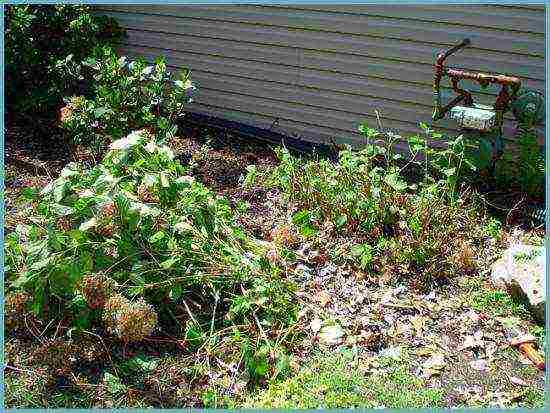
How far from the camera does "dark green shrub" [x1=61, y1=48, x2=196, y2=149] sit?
6273 millimetres

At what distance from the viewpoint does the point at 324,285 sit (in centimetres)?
484

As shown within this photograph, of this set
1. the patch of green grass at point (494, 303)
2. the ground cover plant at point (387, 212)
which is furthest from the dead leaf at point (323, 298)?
the patch of green grass at point (494, 303)

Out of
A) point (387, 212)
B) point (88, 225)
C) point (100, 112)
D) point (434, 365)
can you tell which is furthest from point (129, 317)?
point (100, 112)

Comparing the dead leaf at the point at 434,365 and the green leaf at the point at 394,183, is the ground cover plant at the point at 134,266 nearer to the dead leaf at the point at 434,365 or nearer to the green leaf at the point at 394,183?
the dead leaf at the point at 434,365

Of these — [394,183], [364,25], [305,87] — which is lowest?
[394,183]

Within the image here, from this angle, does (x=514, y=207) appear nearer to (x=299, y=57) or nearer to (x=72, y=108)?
(x=299, y=57)

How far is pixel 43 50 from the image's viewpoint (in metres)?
7.20

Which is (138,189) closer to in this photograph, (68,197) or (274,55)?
(68,197)

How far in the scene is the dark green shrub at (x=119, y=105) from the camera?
6273mm

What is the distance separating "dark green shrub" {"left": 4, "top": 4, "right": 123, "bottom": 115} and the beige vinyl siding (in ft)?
1.86

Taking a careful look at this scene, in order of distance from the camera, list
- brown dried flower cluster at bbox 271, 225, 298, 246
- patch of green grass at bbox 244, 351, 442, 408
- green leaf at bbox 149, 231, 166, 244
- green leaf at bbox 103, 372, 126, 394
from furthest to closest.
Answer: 1. brown dried flower cluster at bbox 271, 225, 298, 246
2. green leaf at bbox 149, 231, 166, 244
3. green leaf at bbox 103, 372, 126, 394
4. patch of green grass at bbox 244, 351, 442, 408

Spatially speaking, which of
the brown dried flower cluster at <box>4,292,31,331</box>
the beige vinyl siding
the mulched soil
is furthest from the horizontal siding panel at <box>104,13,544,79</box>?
the brown dried flower cluster at <box>4,292,31,331</box>

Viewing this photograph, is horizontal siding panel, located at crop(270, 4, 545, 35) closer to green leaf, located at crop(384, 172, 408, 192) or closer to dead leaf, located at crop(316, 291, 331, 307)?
green leaf, located at crop(384, 172, 408, 192)

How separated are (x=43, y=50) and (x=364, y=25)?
3.18m
